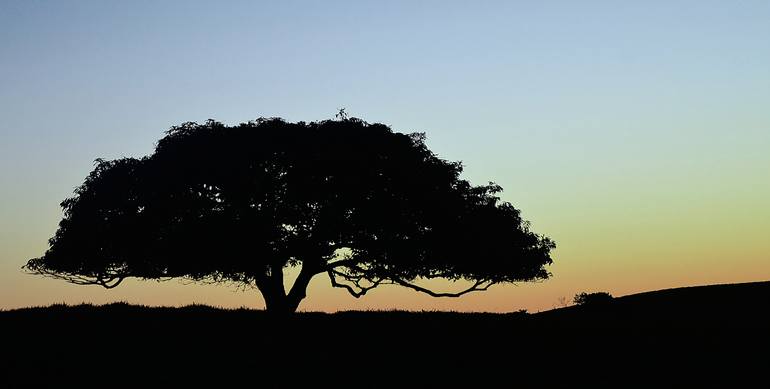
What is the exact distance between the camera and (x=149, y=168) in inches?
1713

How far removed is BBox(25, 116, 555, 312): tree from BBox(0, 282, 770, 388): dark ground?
25.7 ft

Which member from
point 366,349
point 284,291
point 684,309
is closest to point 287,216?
point 284,291

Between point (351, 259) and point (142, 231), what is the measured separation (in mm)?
11394

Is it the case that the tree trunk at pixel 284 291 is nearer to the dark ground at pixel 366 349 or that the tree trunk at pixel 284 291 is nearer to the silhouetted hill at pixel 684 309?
the dark ground at pixel 366 349

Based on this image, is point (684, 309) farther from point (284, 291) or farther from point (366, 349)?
point (366, 349)

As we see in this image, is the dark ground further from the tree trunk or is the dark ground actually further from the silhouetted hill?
the tree trunk

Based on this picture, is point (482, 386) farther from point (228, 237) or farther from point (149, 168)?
point (149, 168)

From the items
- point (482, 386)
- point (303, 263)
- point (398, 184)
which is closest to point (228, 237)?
point (303, 263)

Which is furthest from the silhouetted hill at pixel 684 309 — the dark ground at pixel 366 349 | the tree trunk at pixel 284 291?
the tree trunk at pixel 284 291

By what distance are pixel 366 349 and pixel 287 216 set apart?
17.2 meters

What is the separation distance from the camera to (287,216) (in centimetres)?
4088

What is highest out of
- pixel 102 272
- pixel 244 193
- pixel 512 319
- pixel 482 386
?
pixel 244 193

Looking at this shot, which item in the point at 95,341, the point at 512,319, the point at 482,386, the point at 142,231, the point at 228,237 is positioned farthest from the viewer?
the point at 142,231

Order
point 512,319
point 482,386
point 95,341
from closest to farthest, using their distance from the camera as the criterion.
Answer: point 482,386 < point 95,341 < point 512,319
